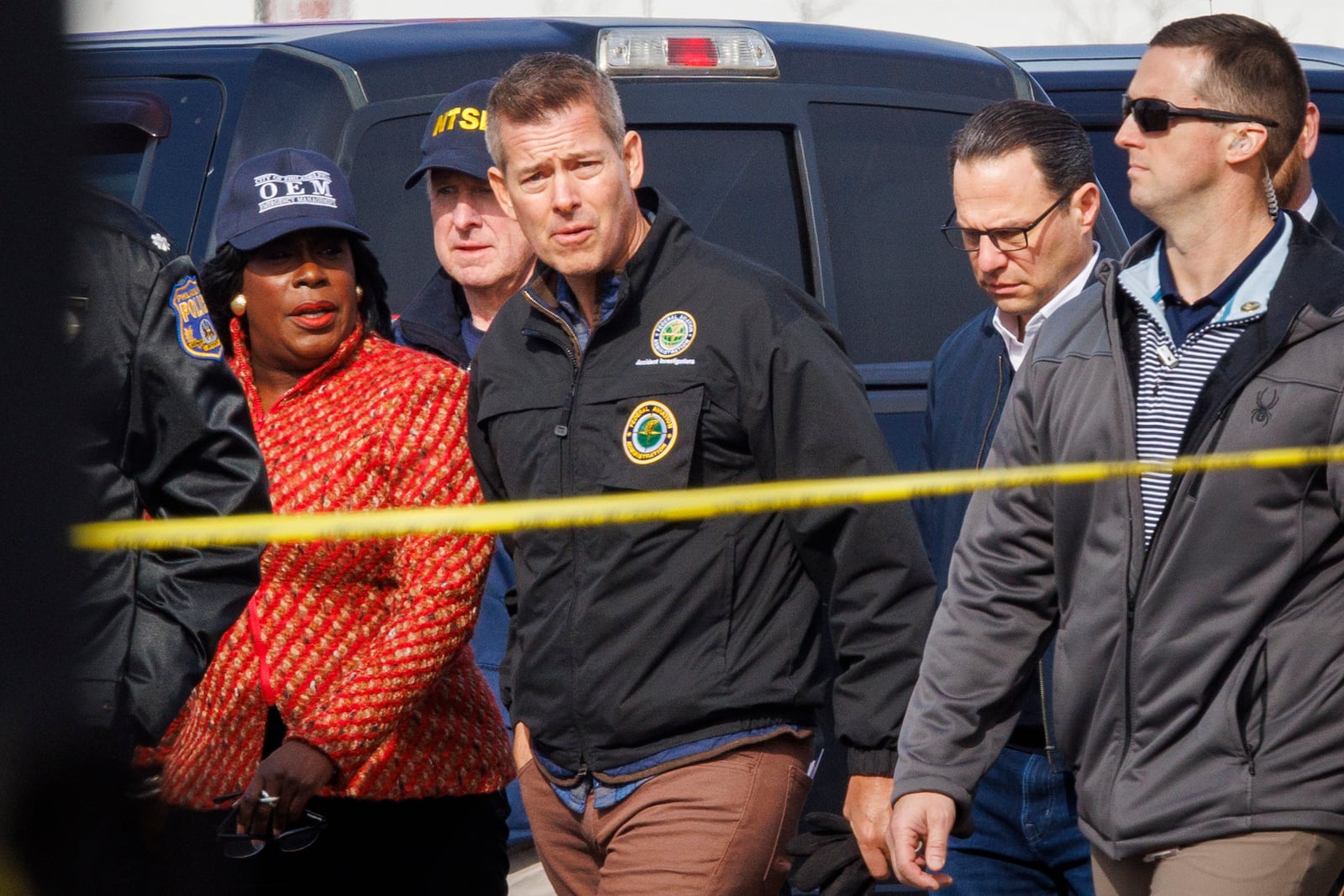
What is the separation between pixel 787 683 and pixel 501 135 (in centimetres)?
106

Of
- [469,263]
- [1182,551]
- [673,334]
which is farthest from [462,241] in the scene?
[1182,551]

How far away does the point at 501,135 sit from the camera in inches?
123

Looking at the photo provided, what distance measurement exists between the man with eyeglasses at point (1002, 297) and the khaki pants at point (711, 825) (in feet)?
1.84

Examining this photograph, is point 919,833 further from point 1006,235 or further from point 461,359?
point 461,359

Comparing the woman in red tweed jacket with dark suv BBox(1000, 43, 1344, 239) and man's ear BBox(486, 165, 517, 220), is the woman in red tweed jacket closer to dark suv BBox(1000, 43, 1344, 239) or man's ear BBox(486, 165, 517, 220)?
man's ear BBox(486, 165, 517, 220)

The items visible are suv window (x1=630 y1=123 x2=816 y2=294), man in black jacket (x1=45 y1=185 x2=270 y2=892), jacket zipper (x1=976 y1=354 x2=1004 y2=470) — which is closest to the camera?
man in black jacket (x1=45 y1=185 x2=270 y2=892)

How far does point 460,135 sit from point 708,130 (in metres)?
0.67

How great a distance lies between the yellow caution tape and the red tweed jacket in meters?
0.21

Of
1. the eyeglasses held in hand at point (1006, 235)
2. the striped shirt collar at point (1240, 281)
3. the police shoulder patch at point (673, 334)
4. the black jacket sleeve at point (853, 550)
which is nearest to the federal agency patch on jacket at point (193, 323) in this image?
the police shoulder patch at point (673, 334)

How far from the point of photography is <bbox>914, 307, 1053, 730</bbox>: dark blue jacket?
3426mm

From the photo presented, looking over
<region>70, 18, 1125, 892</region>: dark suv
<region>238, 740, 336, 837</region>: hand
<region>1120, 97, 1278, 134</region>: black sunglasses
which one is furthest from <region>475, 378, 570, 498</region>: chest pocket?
<region>1120, 97, 1278, 134</region>: black sunglasses

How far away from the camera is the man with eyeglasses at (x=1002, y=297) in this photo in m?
3.28

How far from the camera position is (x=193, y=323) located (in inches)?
98.7

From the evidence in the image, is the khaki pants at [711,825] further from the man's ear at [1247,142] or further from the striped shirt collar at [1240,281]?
the man's ear at [1247,142]
